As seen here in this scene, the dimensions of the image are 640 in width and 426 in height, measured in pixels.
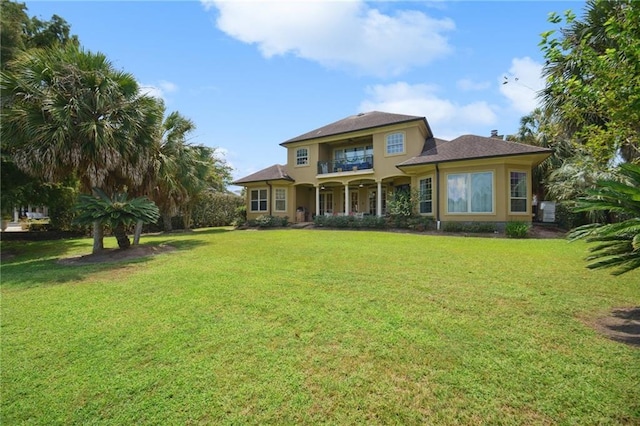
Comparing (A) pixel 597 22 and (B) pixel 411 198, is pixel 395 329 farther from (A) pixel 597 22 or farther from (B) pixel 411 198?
(B) pixel 411 198

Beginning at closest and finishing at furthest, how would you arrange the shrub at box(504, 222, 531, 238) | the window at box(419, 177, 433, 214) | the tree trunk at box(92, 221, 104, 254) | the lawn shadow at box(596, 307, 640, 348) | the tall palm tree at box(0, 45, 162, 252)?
the lawn shadow at box(596, 307, 640, 348)
the tall palm tree at box(0, 45, 162, 252)
the tree trunk at box(92, 221, 104, 254)
the shrub at box(504, 222, 531, 238)
the window at box(419, 177, 433, 214)

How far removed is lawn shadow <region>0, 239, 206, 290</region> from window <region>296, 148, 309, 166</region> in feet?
47.8

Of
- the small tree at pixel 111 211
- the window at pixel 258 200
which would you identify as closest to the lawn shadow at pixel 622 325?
the small tree at pixel 111 211

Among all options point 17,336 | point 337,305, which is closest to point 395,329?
point 337,305

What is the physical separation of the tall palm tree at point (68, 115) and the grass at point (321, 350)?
512 centimetres

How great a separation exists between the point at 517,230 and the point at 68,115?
1834cm

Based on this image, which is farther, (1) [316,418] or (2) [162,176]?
(2) [162,176]

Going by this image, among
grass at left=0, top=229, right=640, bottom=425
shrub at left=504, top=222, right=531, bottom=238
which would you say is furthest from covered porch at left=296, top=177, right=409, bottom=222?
grass at left=0, top=229, right=640, bottom=425

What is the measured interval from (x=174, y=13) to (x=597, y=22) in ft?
47.7

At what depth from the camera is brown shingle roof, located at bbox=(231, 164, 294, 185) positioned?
83.8ft

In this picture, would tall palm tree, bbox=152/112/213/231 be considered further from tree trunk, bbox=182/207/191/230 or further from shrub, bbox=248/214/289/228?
tree trunk, bbox=182/207/191/230

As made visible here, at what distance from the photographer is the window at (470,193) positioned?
16844 mm

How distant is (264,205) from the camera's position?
1045 inches

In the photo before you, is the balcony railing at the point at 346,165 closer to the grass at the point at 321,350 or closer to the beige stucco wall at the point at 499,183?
the beige stucco wall at the point at 499,183
